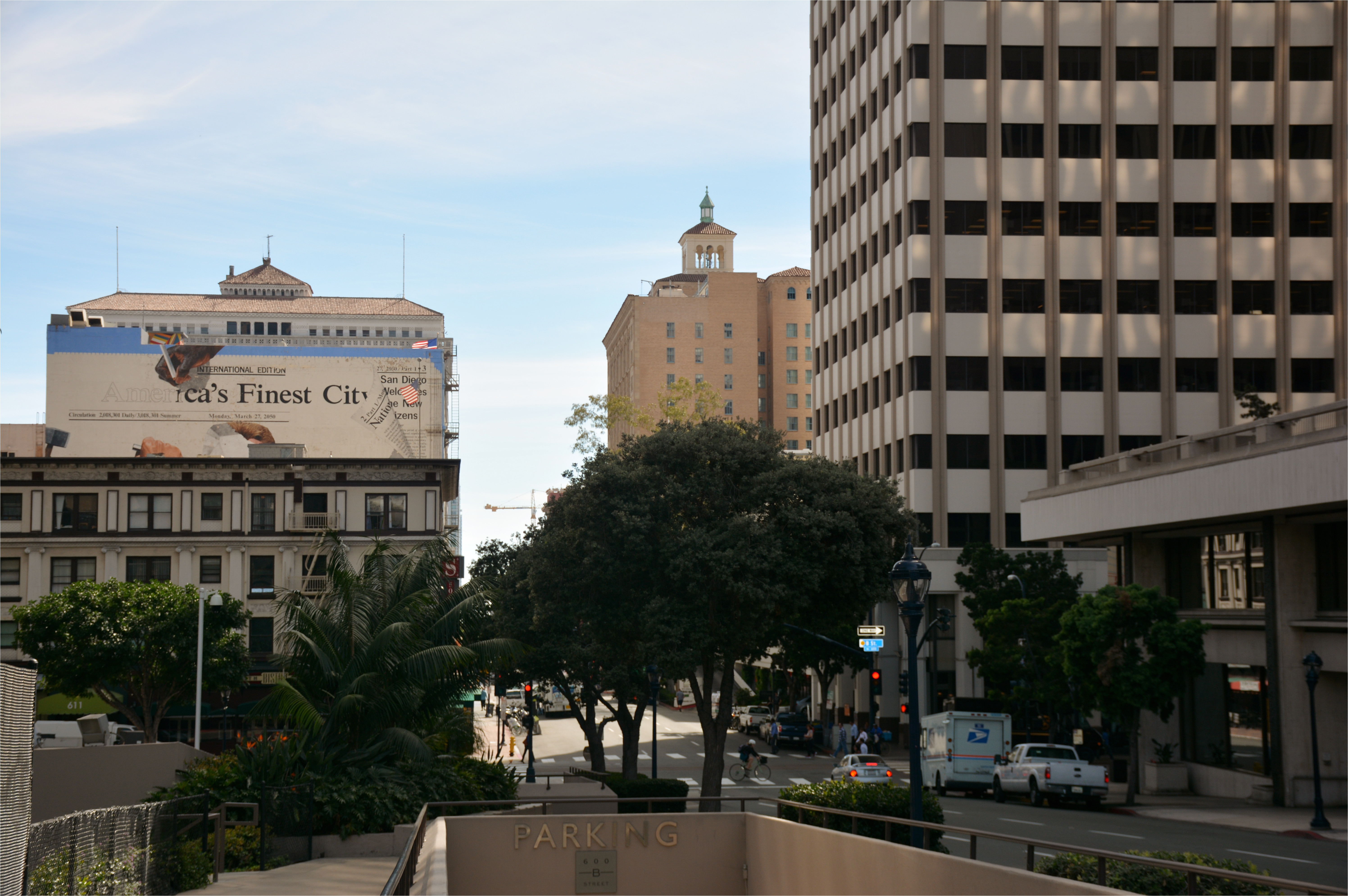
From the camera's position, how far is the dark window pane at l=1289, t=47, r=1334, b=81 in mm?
59375

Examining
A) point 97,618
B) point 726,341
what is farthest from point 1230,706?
point 726,341

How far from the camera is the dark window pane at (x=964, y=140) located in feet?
197

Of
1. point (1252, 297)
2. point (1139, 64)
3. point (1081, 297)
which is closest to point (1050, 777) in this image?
point (1081, 297)

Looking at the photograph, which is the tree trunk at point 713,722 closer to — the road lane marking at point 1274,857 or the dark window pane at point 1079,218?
the road lane marking at point 1274,857

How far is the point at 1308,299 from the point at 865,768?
3467cm

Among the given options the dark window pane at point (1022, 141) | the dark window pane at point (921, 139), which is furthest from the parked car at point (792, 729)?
the dark window pane at point (1022, 141)

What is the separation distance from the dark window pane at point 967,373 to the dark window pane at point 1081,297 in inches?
182

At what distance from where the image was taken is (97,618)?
Result: 52781mm

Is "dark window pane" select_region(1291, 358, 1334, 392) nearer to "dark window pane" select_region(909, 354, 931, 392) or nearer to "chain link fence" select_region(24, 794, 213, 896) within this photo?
"dark window pane" select_region(909, 354, 931, 392)

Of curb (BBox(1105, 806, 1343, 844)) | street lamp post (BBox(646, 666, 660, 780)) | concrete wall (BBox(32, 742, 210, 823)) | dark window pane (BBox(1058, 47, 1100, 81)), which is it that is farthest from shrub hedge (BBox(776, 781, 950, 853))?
dark window pane (BBox(1058, 47, 1100, 81))

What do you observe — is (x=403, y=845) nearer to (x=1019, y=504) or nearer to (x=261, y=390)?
(x=1019, y=504)

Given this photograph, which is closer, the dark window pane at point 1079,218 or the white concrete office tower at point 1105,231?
the white concrete office tower at point 1105,231

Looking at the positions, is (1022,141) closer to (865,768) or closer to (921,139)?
(921,139)

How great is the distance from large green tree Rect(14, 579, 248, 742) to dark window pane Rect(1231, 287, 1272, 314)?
48626 mm
